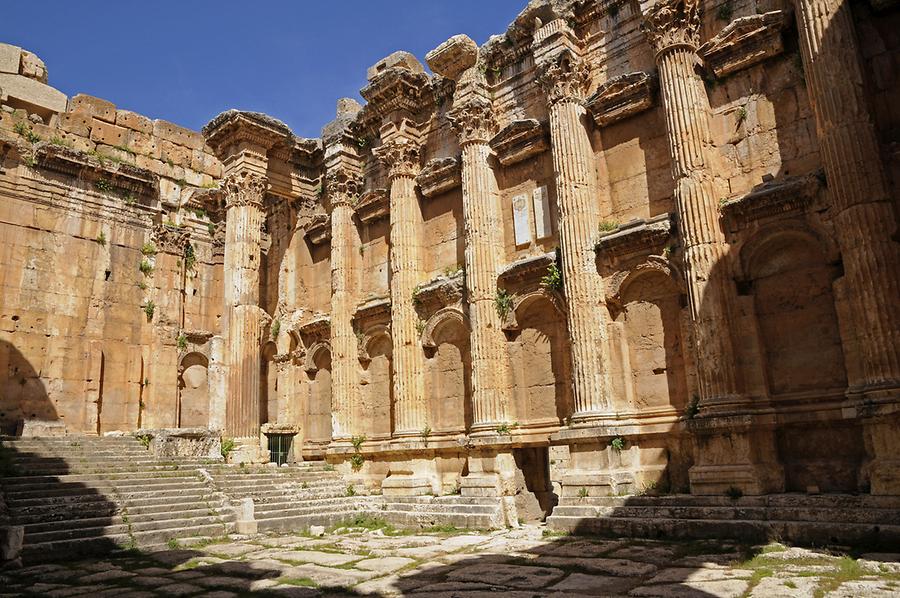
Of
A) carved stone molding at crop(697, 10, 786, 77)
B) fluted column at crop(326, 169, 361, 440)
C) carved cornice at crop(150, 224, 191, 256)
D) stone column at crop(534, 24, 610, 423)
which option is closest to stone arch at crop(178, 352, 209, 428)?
carved cornice at crop(150, 224, 191, 256)

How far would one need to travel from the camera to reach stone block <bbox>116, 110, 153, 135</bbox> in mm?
24594

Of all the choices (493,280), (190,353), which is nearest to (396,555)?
(493,280)

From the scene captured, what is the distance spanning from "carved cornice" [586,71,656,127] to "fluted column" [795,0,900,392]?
317cm

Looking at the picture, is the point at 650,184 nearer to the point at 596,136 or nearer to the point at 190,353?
the point at 596,136

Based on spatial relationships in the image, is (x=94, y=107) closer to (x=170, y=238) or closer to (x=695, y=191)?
(x=170, y=238)

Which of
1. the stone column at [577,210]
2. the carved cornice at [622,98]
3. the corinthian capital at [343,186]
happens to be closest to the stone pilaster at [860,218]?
the carved cornice at [622,98]

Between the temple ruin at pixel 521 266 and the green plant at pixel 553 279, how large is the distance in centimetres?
7

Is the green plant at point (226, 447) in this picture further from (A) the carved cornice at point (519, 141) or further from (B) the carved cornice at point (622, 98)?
(B) the carved cornice at point (622, 98)

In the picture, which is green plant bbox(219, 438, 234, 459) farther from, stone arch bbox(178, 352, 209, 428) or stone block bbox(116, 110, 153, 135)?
stone block bbox(116, 110, 153, 135)

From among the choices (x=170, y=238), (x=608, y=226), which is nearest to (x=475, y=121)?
(x=608, y=226)

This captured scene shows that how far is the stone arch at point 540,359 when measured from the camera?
1442 cm

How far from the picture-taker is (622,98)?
14.0 m

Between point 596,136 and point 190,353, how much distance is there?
16.9 meters

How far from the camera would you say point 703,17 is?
13156 millimetres
